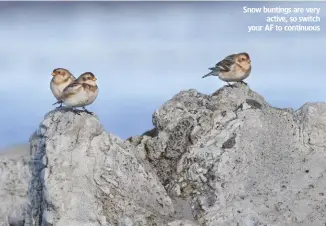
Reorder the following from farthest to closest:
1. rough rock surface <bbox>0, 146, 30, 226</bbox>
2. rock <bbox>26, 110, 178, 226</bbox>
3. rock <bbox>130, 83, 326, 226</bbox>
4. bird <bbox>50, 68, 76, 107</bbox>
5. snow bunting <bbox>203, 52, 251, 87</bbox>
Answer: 1. snow bunting <bbox>203, 52, 251, 87</bbox>
2. bird <bbox>50, 68, 76, 107</bbox>
3. rough rock surface <bbox>0, 146, 30, 226</bbox>
4. rock <bbox>130, 83, 326, 226</bbox>
5. rock <bbox>26, 110, 178, 226</bbox>

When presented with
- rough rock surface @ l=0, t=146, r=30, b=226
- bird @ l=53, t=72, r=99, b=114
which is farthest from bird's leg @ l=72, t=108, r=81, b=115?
rough rock surface @ l=0, t=146, r=30, b=226

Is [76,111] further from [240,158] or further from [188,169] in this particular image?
[240,158]

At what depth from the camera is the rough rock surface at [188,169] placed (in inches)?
305

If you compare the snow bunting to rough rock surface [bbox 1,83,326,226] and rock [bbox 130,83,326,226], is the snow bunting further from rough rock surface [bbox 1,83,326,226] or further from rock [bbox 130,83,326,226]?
rough rock surface [bbox 1,83,326,226]

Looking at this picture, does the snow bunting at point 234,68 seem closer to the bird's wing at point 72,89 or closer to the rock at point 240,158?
the rock at point 240,158

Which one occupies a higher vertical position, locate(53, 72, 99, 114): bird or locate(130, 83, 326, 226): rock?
locate(53, 72, 99, 114): bird

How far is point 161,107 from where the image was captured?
908 centimetres

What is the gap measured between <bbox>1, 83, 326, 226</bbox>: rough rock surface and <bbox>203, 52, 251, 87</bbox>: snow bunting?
261 centimetres

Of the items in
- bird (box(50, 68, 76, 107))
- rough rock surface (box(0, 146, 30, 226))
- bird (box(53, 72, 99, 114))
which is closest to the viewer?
rough rock surface (box(0, 146, 30, 226))

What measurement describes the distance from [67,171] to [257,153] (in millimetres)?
1929

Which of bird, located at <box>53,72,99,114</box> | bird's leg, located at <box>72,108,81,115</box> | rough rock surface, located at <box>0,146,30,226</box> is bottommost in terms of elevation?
rough rock surface, located at <box>0,146,30,226</box>

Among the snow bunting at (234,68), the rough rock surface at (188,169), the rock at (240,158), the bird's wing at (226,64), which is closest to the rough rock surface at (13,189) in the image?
the rough rock surface at (188,169)

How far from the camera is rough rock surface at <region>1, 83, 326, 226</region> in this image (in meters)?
7.76

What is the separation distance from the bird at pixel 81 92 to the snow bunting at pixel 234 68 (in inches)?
128
